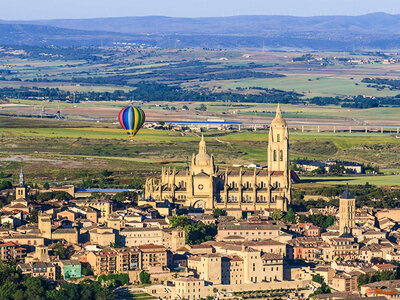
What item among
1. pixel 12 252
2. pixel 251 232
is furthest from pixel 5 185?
pixel 12 252

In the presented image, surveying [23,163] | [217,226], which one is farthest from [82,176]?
[217,226]

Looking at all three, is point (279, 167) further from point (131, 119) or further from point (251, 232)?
point (251, 232)

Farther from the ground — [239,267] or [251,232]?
[251,232]

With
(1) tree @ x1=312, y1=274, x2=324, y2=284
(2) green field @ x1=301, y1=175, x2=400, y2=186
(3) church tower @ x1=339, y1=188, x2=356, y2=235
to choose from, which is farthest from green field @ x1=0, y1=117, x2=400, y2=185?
(1) tree @ x1=312, y1=274, x2=324, y2=284

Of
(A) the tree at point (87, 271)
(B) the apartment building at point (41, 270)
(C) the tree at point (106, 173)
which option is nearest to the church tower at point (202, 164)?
(C) the tree at point (106, 173)

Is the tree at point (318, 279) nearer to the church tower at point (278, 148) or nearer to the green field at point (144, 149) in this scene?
the church tower at point (278, 148)

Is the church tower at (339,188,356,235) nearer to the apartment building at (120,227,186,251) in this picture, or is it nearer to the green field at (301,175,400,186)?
the apartment building at (120,227,186,251)
